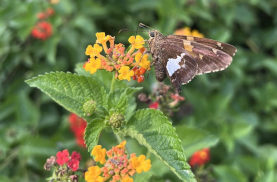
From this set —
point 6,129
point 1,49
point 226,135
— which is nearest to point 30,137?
point 6,129

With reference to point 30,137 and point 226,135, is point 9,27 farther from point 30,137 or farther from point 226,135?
point 226,135

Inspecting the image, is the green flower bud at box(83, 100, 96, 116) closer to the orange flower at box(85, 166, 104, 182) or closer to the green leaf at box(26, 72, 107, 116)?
the green leaf at box(26, 72, 107, 116)

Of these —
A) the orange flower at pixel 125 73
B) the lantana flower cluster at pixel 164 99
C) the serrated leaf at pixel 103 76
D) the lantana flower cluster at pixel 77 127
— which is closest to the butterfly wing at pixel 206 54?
the lantana flower cluster at pixel 164 99

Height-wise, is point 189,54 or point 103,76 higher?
point 189,54

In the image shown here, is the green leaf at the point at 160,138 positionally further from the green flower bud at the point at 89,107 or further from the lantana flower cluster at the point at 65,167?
the lantana flower cluster at the point at 65,167

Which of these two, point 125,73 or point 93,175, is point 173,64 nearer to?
point 125,73

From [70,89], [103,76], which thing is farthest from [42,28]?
[70,89]
